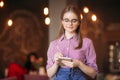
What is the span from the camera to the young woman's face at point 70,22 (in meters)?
1.23

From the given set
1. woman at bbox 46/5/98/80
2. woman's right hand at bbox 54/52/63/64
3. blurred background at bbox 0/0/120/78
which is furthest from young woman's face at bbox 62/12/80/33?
blurred background at bbox 0/0/120/78

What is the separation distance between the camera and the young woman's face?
123cm

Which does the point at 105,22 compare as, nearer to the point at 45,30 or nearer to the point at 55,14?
the point at 45,30

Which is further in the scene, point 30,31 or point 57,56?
point 30,31

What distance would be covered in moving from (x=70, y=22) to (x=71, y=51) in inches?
4.3

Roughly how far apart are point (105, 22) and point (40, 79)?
167 centimetres

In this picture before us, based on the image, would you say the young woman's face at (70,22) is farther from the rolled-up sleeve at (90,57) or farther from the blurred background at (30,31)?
the blurred background at (30,31)

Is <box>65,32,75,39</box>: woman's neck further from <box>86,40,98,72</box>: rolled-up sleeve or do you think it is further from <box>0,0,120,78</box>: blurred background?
<box>0,0,120,78</box>: blurred background

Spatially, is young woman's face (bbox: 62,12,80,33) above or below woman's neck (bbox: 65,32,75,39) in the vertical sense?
above

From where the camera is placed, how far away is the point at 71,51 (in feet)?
3.99

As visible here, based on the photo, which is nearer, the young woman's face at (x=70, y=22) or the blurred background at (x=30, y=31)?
the young woman's face at (x=70, y=22)

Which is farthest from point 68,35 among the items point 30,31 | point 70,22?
point 30,31

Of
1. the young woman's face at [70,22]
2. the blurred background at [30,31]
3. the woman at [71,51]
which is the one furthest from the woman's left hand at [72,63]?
the blurred background at [30,31]

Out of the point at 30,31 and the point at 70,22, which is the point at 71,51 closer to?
the point at 70,22
